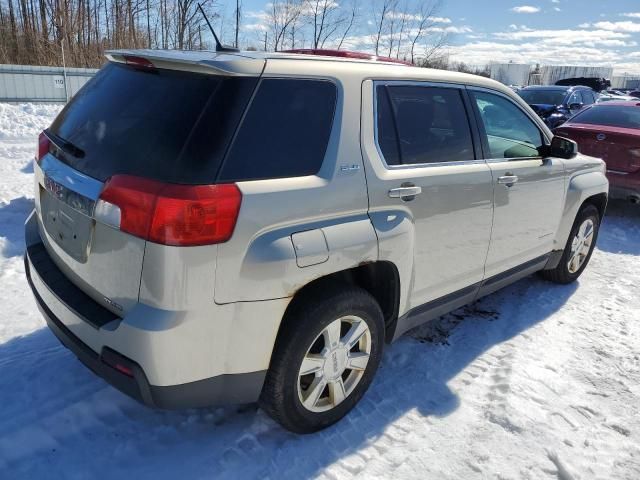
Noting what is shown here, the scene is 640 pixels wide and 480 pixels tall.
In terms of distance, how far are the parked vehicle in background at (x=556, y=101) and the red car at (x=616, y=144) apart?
132 inches

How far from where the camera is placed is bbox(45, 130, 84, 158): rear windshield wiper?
7.65 feet

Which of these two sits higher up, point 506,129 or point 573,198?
point 506,129

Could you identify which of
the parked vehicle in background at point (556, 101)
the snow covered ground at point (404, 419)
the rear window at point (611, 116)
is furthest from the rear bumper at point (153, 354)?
the parked vehicle in background at point (556, 101)

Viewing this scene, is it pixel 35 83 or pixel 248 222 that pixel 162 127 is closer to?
pixel 248 222

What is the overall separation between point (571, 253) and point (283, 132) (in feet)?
11.7

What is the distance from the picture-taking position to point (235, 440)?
2.56 m

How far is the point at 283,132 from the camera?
7.32ft

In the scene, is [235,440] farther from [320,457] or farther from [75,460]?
[75,460]

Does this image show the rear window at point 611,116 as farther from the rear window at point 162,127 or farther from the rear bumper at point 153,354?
the rear bumper at point 153,354

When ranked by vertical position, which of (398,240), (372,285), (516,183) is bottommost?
(372,285)

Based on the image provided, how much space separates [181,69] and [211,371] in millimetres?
1300

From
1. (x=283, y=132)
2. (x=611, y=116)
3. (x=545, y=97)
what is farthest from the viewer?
(x=545, y=97)

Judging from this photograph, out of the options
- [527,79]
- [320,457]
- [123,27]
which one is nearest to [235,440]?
[320,457]

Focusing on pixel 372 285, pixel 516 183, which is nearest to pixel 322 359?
pixel 372 285
